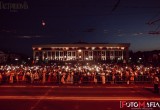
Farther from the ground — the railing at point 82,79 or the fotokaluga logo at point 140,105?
the railing at point 82,79

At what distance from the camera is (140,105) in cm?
1894

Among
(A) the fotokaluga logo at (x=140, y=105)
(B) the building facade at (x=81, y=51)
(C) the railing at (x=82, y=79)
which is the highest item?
(B) the building facade at (x=81, y=51)

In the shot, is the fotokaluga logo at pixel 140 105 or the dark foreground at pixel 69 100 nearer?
the fotokaluga logo at pixel 140 105

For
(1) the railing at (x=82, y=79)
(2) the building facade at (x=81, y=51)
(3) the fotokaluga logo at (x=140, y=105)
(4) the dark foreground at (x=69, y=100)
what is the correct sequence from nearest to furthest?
(3) the fotokaluga logo at (x=140, y=105), (4) the dark foreground at (x=69, y=100), (1) the railing at (x=82, y=79), (2) the building facade at (x=81, y=51)

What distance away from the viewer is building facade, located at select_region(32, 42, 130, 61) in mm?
125762

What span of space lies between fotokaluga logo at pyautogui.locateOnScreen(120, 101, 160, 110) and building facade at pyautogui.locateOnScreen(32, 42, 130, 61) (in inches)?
4149

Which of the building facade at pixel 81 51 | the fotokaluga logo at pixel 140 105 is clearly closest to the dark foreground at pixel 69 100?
the fotokaluga logo at pixel 140 105

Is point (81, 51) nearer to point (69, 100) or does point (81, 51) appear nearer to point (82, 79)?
point (82, 79)

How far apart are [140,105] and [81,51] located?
354 feet

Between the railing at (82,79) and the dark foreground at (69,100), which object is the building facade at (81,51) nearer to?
the railing at (82,79)

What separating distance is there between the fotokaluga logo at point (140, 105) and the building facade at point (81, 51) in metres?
105

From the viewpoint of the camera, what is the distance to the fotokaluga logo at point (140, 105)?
18.4 metres

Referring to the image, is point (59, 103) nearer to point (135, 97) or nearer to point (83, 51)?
point (135, 97)

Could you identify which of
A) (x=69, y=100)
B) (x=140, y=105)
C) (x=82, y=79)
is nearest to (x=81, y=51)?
(x=82, y=79)
